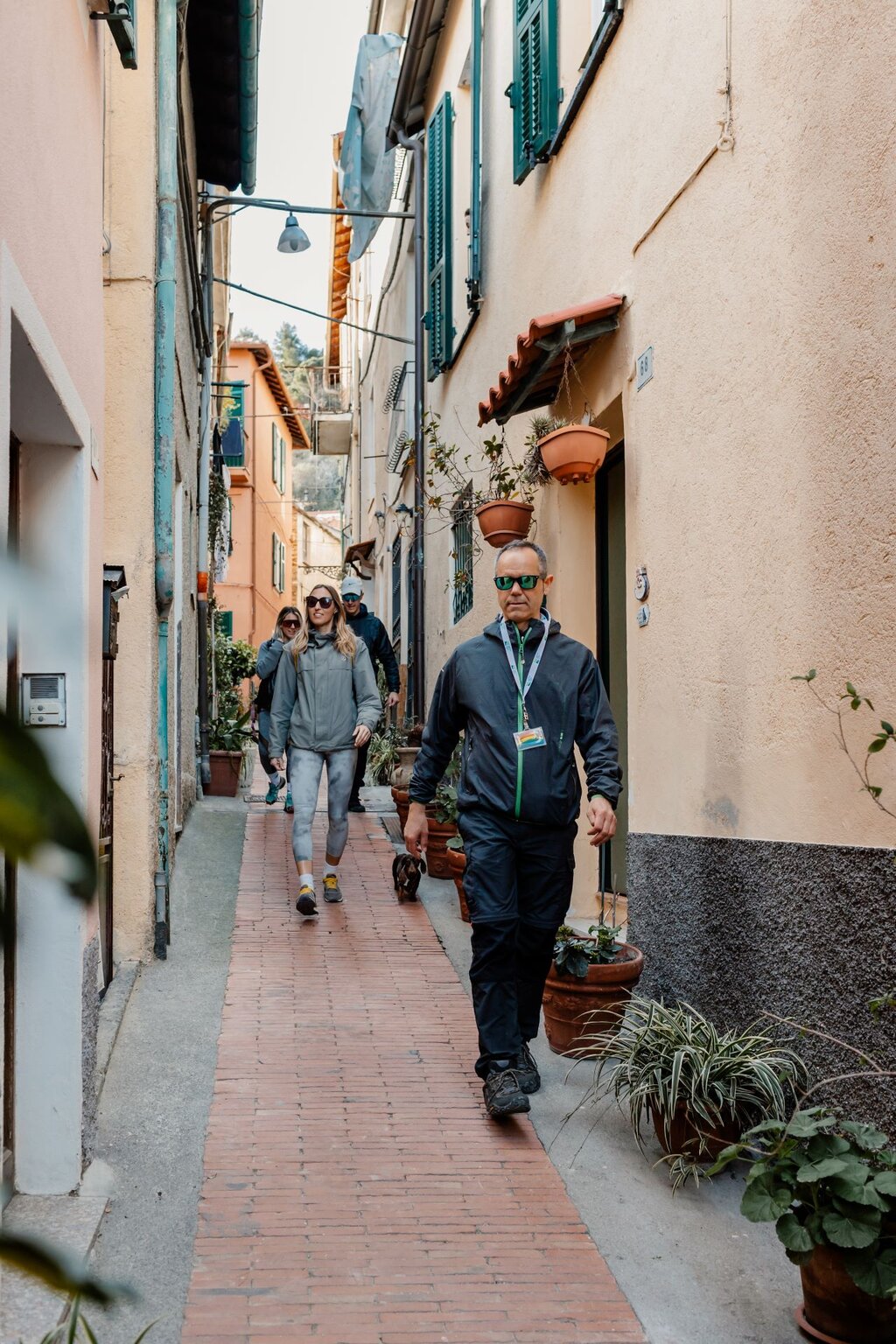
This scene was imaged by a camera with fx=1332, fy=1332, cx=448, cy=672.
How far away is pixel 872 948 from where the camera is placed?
339 centimetres

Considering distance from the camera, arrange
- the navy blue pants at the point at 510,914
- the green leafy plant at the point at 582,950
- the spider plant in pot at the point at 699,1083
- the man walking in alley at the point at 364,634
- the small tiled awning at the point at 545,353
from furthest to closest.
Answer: the man walking in alley at the point at 364,634
the small tiled awning at the point at 545,353
the green leafy plant at the point at 582,950
the navy blue pants at the point at 510,914
the spider plant in pot at the point at 699,1083

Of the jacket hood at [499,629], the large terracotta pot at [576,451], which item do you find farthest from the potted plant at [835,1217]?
the large terracotta pot at [576,451]

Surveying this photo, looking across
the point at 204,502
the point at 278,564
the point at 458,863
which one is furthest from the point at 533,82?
the point at 278,564

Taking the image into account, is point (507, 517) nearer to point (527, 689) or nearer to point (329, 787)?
point (329, 787)

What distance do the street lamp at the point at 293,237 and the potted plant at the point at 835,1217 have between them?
36.2 ft

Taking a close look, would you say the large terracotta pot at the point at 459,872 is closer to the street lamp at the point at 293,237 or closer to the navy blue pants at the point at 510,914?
the navy blue pants at the point at 510,914

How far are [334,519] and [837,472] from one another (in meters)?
46.8

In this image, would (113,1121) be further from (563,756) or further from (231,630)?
(231,630)

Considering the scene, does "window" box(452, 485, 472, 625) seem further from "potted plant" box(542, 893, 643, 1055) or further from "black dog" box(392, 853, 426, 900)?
"potted plant" box(542, 893, 643, 1055)

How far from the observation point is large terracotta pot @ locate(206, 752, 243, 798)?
11.5 metres

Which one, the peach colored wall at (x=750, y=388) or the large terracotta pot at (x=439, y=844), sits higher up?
the peach colored wall at (x=750, y=388)

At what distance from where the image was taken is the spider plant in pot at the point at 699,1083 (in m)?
3.78

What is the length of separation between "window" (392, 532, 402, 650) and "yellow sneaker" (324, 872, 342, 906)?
8.58m

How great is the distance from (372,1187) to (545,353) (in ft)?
13.0
